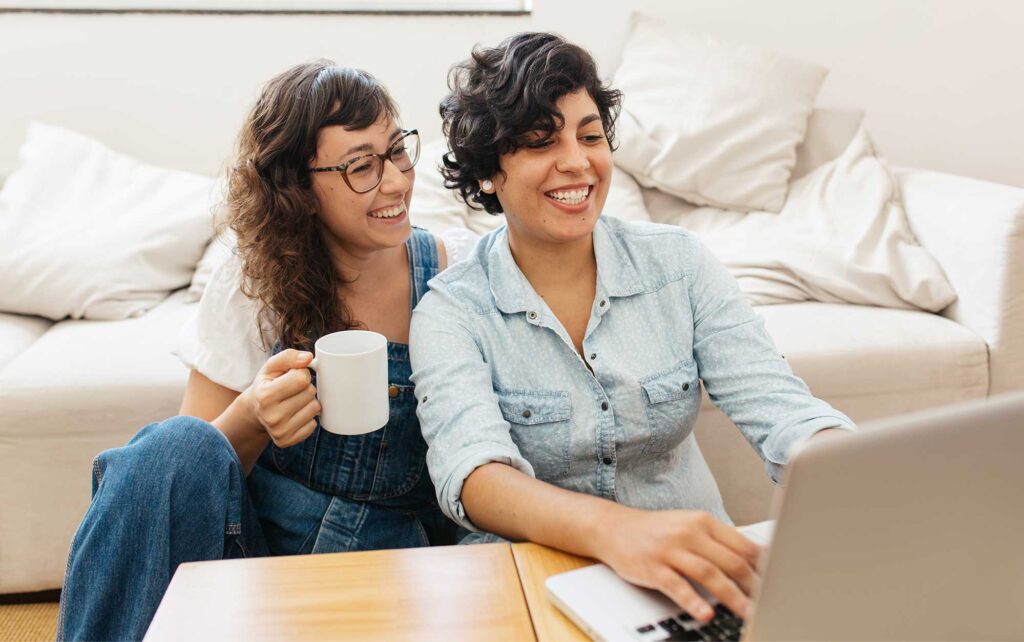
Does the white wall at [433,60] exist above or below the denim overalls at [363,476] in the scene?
above

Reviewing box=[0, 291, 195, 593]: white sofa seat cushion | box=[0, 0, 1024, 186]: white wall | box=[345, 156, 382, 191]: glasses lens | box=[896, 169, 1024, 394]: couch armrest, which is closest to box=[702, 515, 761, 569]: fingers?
box=[345, 156, 382, 191]: glasses lens

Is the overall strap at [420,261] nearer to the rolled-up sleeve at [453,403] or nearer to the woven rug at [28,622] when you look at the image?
the rolled-up sleeve at [453,403]

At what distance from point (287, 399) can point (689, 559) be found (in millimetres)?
543

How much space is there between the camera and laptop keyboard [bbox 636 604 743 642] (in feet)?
2.45

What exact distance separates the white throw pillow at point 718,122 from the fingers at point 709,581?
1.74 meters

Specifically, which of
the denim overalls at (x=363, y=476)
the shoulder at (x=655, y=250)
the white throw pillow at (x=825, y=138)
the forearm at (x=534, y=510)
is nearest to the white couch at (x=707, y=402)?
the white throw pillow at (x=825, y=138)

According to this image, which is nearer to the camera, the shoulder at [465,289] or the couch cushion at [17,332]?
the shoulder at [465,289]

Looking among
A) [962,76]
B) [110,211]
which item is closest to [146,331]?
[110,211]

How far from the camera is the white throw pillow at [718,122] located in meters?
2.40

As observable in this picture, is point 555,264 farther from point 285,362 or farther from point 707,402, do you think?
point 707,402

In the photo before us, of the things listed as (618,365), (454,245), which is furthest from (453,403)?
(454,245)

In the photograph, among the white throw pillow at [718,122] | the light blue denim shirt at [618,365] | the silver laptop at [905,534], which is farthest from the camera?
the white throw pillow at [718,122]

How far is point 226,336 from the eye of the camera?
1353 millimetres

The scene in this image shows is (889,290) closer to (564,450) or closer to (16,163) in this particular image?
(564,450)
